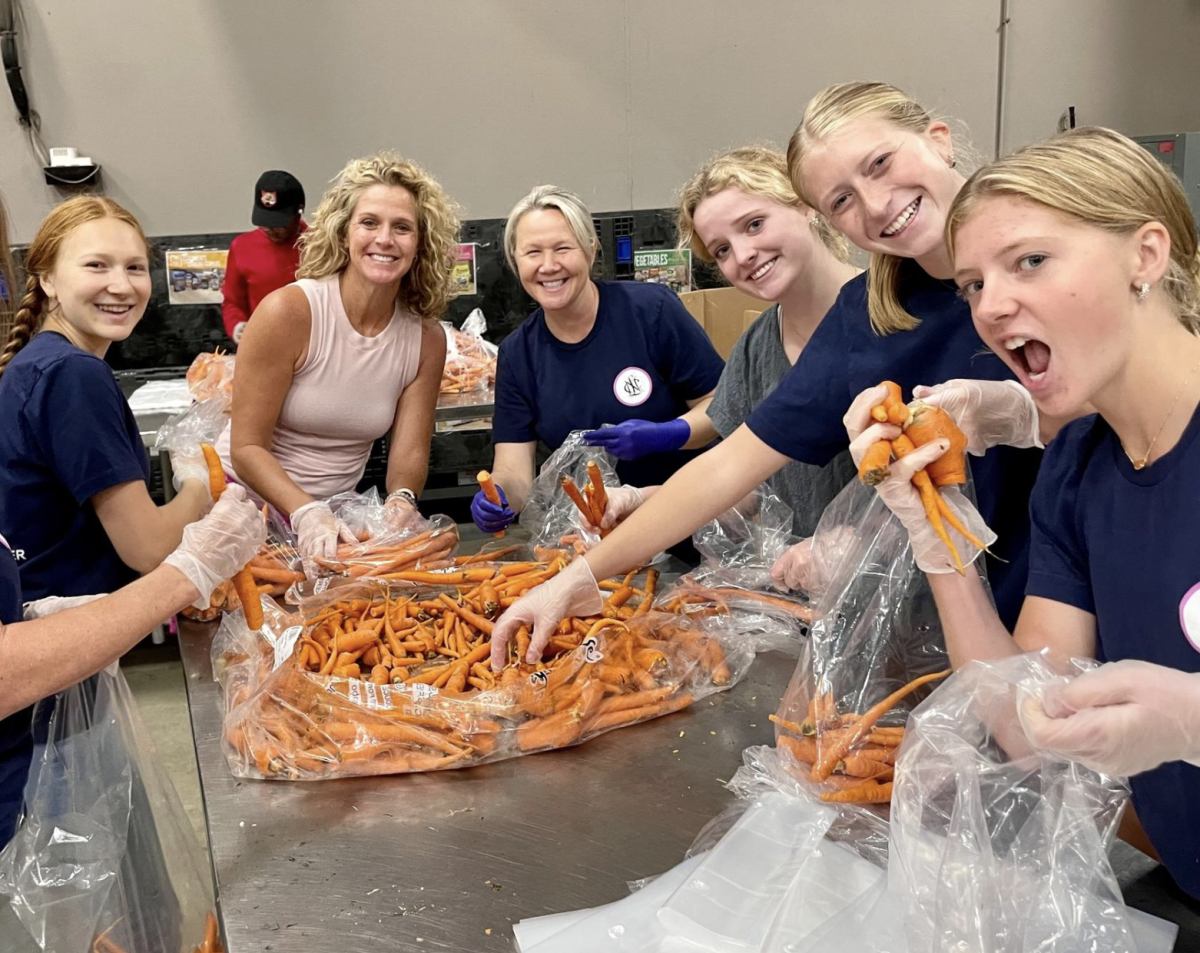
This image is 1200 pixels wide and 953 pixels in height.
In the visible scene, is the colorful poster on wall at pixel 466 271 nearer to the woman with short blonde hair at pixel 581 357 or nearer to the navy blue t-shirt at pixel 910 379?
the woman with short blonde hair at pixel 581 357

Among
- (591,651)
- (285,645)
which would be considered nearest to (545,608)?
(591,651)

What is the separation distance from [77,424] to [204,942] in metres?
0.84

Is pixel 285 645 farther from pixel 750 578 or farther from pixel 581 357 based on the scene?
pixel 581 357

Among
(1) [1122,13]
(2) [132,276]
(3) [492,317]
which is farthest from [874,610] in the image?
(1) [1122,13]

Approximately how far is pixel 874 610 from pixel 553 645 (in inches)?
21.7

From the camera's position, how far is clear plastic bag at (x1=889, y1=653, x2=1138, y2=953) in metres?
0.93

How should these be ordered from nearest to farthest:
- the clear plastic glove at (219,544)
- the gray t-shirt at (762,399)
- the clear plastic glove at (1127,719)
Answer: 1. the clear plastic glove at (1127,719)
2. the clear plastic glove at (219,544)
3. the gray t-shirt at (762,399)

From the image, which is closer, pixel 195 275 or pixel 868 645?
pixel 868 645

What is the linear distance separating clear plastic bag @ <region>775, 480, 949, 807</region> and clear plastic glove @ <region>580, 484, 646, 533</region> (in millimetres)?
816

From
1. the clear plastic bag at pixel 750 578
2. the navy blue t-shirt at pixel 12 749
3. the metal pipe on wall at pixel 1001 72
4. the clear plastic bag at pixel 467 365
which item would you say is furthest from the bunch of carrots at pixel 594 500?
the metal pipe on wall at pixel 1001 72

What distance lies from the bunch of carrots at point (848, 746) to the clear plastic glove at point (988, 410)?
12.9 inches

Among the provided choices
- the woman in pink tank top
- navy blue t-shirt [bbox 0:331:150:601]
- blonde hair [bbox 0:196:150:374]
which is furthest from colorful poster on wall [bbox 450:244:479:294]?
navy blue t-shirt [bbox 0:331:150:601]

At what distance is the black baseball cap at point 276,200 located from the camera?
4164 millimetres

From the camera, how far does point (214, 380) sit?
9.22 feet
